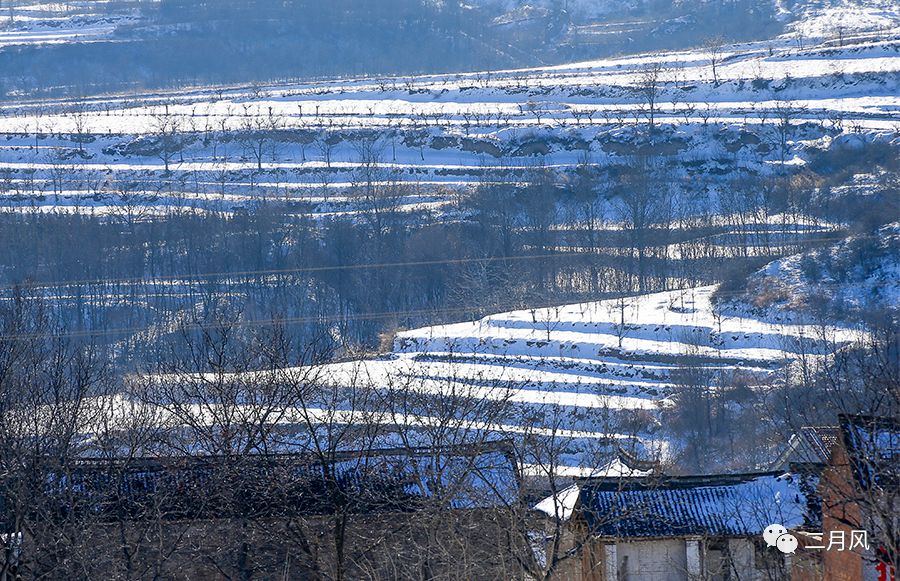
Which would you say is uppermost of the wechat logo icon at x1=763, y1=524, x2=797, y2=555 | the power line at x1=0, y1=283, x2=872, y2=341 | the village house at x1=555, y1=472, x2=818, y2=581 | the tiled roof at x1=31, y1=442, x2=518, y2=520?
the wechat logo icon at x1=763, y1=524, x2=797, y2=555

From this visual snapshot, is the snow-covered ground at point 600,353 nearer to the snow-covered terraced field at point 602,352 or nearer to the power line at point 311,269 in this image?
the snow-covered terraced field at point 602,352

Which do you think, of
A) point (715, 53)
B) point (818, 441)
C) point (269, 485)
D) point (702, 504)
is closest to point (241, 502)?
point (269, 485)

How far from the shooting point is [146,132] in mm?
87125

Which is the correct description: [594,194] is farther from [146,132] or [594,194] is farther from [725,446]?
[725,446]

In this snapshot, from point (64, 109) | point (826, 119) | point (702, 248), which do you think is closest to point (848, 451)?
point (702, 248)

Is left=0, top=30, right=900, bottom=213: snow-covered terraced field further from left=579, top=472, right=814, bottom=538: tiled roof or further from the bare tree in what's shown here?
left=579, top=472, right=814, bottom=538: tiled roof

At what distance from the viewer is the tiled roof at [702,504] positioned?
24.3m

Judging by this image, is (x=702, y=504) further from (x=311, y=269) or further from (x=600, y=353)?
(x=311, y=269)

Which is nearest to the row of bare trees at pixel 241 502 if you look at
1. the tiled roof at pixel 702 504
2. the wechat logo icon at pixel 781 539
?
the tiled roof at pixel 702 504

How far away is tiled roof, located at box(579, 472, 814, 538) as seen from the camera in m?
24.3

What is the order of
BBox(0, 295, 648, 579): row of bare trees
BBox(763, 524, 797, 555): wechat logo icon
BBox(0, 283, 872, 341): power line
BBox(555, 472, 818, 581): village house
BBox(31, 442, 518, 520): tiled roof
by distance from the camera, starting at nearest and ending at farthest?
BBox(763, 524, 797, 555): wechat logo icon
BBox(0, 295, 648, 579): row of bare trees
BBox(31, 442, 518, 520): tiled roof
BBox(555, 472, 818, 581): village house
BBox(0, 283, 872, 341): power line

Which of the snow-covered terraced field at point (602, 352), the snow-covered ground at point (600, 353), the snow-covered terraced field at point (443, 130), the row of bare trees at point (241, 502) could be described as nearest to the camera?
the row of bare trees at point (241, 502)

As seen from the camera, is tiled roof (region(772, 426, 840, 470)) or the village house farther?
the village house

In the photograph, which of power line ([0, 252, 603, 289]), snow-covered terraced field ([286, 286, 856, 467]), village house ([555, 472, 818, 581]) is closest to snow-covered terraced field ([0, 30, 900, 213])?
power line ([0, 252, 603, 289])
